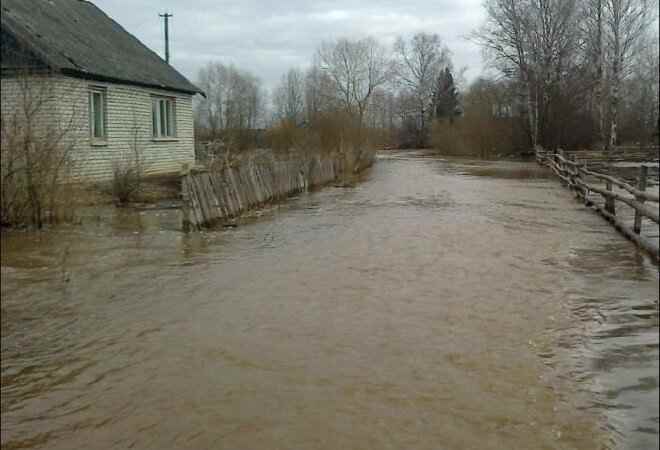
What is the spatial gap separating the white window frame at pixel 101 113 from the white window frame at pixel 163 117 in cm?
290

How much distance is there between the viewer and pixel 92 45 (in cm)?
1783

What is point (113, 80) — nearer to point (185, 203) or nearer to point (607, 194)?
point (185, 203)

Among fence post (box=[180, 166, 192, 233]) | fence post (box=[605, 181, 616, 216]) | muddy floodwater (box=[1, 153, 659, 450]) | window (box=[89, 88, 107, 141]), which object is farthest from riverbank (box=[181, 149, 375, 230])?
fence post (box=[605, 181, 616, 216])

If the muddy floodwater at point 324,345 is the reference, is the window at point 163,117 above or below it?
above

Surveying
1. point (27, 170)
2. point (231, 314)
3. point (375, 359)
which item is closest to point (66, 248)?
point (27, 170)

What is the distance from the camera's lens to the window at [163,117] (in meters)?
20.2

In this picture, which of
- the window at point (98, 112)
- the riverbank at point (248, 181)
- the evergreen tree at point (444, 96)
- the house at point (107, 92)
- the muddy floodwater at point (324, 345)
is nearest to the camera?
the muddy floodwater at point (324, 345)

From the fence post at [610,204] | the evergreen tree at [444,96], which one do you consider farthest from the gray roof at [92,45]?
the evergreen tree at [444,96]

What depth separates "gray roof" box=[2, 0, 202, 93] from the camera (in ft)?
48.7

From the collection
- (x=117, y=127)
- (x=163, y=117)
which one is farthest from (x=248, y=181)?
(x=163, y=117)

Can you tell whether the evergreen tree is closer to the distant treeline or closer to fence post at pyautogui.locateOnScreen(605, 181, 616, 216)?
the distant treeline

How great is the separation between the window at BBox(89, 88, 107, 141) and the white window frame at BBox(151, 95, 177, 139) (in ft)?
9.65

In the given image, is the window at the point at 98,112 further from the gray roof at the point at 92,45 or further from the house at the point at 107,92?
the gray roof at the point at 92,45

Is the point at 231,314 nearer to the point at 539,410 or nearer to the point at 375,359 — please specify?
the point at 375,359
